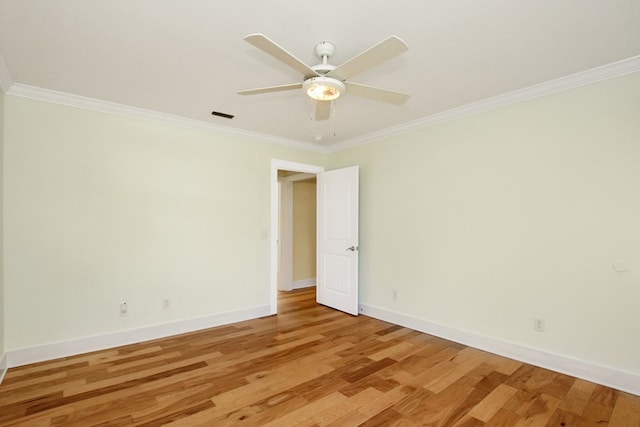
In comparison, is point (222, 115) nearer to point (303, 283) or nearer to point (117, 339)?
point (117, 339)

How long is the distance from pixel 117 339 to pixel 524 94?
15.8 ft

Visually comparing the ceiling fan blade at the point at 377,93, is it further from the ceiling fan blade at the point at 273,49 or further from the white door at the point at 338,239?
the white door at the point at 338,239

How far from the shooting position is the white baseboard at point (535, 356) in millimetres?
2418

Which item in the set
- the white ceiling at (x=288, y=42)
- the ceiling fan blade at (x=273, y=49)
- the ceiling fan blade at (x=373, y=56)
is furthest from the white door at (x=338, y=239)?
the ceiling fan blade at (x=273, y=49)

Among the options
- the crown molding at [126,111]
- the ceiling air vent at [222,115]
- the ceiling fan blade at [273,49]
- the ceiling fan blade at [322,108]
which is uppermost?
the ceiling air vent at [222,115]

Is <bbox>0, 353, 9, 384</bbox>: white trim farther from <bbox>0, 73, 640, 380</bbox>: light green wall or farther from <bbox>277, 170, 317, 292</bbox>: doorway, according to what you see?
<bbox>277, 170, 317, 292</bbox>: doorway

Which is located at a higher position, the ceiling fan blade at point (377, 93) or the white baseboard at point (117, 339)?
the ceiling fan blade at point (377, 93)

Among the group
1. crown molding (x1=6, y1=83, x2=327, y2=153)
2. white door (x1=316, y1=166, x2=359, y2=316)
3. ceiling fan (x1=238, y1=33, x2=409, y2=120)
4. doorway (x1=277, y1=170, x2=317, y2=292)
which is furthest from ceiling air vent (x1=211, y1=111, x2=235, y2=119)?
doorway (x1=277, y1=170, x2=317, y2=292)

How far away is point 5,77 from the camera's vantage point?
2559 mm

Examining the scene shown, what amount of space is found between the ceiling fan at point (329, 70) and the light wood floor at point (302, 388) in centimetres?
225

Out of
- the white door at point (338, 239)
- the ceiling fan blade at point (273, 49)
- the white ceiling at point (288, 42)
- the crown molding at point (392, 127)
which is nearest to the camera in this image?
the ceiling fan blade at point (273, 49)

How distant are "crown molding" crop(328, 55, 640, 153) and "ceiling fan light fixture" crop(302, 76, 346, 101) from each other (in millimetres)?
1850

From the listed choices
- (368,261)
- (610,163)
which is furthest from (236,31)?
(368,261)

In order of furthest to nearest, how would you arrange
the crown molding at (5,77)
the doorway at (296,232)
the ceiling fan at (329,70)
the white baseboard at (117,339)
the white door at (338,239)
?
1. the doorway at (296,232)
2. the white door at (338,239)
3. the white baseboard at (117,339)
4. the crown molding at (5,77)
5. the ceiling fan at (329,70)
